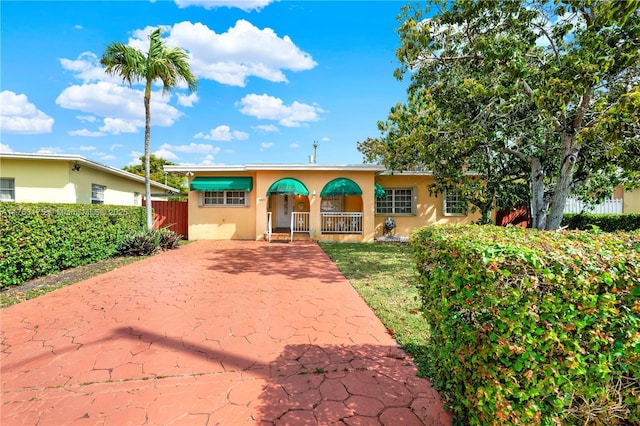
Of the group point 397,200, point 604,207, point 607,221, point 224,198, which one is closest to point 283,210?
point 224,198

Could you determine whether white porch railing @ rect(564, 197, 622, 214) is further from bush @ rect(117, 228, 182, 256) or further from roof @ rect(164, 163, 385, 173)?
bush @ rect(117, 228, 182, 256)

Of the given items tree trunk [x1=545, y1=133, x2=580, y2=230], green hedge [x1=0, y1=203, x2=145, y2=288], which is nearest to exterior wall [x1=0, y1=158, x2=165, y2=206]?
green hedge [x1=0, y1=203, x2=145, y2=288]

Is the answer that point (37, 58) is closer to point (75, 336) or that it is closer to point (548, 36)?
point (75, 336)

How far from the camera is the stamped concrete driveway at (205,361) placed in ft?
9.86

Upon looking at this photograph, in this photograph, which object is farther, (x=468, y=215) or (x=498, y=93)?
(x=468, y=215)

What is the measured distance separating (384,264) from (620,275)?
336 inches

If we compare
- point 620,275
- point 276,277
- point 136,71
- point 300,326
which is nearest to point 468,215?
point 276,277

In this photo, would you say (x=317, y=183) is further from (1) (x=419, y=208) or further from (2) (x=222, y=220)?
(1) (x=419, y=208)

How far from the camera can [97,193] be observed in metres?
16.0

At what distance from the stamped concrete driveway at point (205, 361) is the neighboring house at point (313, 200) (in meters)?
9.64

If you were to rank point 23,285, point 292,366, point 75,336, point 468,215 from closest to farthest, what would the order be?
point 292,366
point 75,336
point 23,285
point 468,215

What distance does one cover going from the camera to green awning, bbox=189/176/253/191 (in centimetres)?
1659

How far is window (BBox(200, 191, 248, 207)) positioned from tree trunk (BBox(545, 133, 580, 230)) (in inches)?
595

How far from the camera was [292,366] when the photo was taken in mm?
3840
